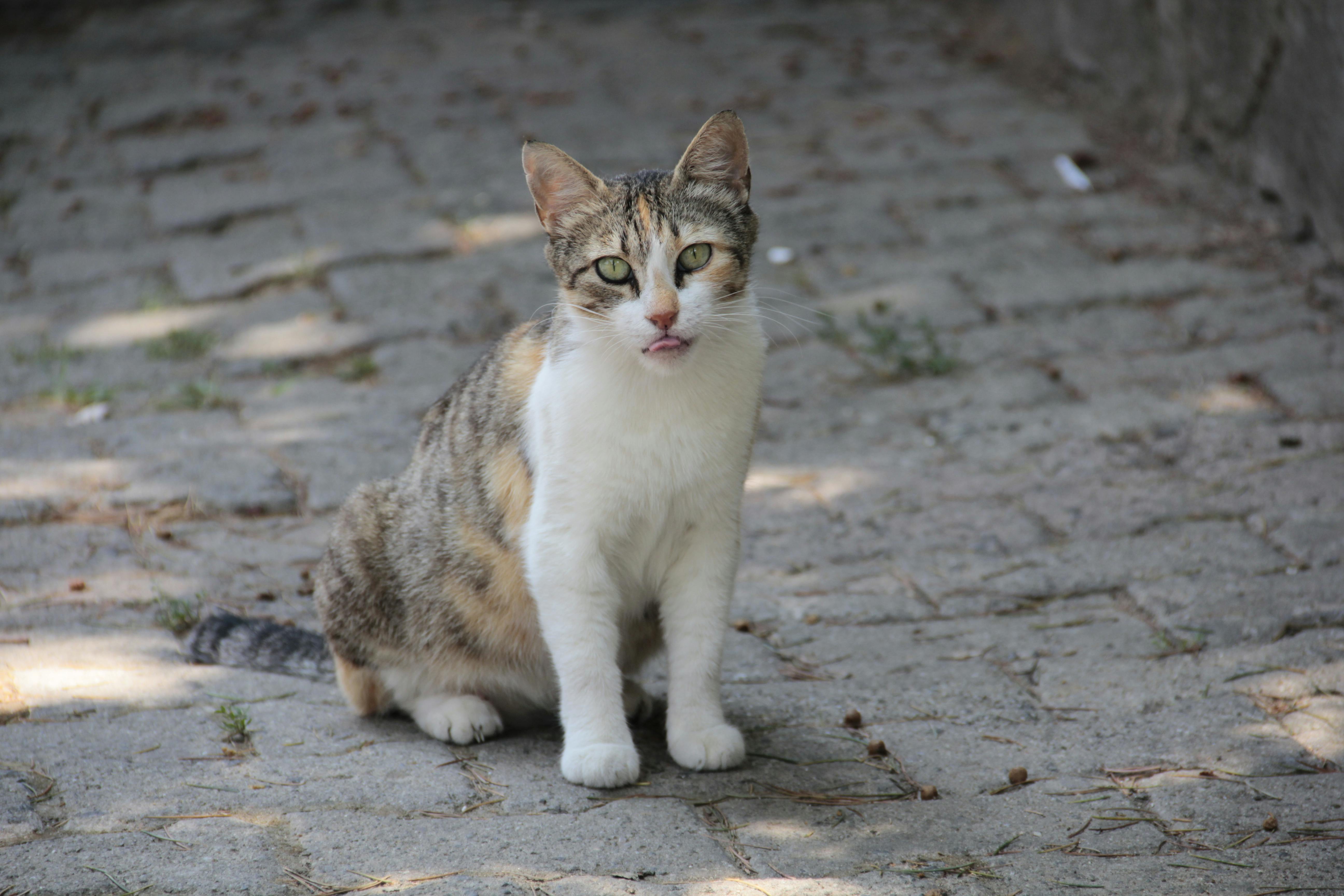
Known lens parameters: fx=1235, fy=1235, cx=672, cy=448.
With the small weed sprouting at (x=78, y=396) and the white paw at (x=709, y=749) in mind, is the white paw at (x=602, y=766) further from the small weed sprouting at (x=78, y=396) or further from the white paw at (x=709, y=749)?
the small weed sprouting at (x=78, y=396)

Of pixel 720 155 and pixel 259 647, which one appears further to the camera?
pixel 259 647

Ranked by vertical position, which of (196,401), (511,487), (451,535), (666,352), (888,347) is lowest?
(196,401)

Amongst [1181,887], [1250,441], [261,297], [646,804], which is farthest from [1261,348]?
[261,297]

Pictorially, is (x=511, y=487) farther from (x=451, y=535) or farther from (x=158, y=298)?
(x=158, y=298)

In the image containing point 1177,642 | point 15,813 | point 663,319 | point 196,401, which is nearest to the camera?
point 15,813

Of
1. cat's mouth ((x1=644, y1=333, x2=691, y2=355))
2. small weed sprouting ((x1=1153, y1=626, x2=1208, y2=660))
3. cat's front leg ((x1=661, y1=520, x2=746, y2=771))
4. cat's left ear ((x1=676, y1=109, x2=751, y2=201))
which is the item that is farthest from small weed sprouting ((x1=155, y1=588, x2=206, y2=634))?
small weed sprouting ((x1=1153, y1=626, x2=1208, y2=660))

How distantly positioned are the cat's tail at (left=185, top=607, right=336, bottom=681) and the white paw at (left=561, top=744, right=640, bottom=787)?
96 cm

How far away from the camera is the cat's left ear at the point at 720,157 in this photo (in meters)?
2.98

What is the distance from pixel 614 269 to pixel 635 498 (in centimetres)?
55

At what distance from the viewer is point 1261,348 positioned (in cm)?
549

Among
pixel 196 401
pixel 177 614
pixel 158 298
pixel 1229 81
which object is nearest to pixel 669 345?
pixel 177 614

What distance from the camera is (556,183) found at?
3.07 m

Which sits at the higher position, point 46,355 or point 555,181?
point 555,181

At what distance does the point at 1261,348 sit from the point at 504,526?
3873 mm
